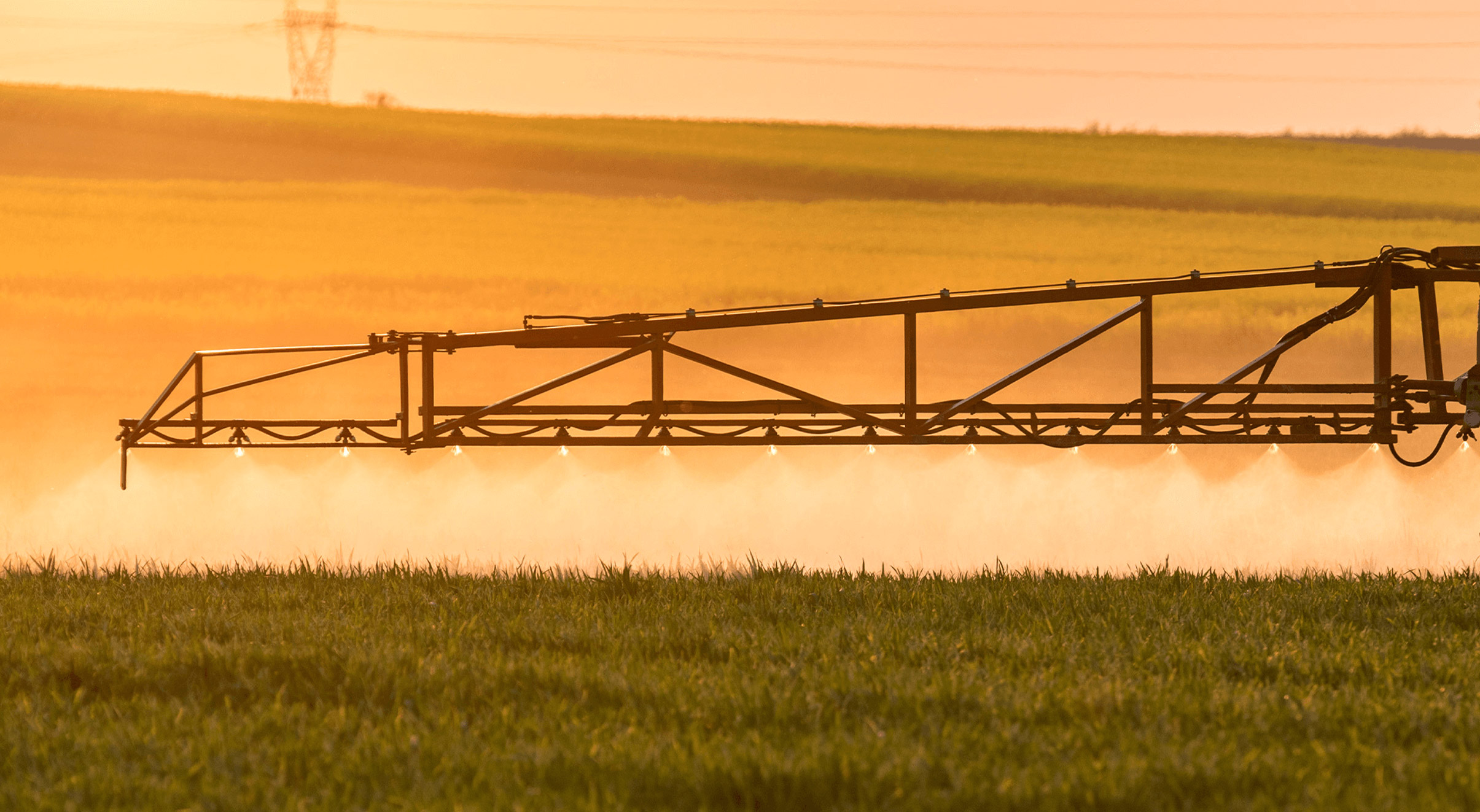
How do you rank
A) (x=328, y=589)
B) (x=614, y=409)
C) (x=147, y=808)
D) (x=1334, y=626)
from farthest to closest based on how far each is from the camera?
(x=614, y=409)
(x=328, y=589)
(x=1334, y=626)
(x=147, y=808)

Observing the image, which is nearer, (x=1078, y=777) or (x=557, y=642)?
(x=1078, y=777)

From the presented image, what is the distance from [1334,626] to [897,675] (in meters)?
4.58

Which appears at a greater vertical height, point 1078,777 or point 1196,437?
point 1196,437

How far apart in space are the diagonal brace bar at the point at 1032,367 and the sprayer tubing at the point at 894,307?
221mm

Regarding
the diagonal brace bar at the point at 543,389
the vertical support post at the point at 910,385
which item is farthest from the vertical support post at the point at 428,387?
the vertical support post at the point at 910,385

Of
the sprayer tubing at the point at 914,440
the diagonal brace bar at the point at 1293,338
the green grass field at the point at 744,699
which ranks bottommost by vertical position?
the green grass field at the point at 744,699

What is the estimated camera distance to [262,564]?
→ 566 inches

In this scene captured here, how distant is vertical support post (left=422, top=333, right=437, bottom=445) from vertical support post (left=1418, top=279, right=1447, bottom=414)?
10.9 meters

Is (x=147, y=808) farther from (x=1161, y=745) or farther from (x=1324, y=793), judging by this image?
(x=1324, y=793)

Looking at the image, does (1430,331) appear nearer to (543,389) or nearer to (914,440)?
(914,440)

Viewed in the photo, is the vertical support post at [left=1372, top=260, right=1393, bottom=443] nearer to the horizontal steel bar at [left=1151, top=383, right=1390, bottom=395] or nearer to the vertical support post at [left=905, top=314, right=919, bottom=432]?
the horizontal steel bar at [left=1151, top=383, right=1390, bottom=395]

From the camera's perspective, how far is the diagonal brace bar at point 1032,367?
13.6 m

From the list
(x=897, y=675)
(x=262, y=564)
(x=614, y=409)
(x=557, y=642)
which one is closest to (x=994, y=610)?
(x=897, y=675)

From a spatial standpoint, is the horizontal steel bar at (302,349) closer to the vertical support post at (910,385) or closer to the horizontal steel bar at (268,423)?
the horizontal steel bar at (268,423)
